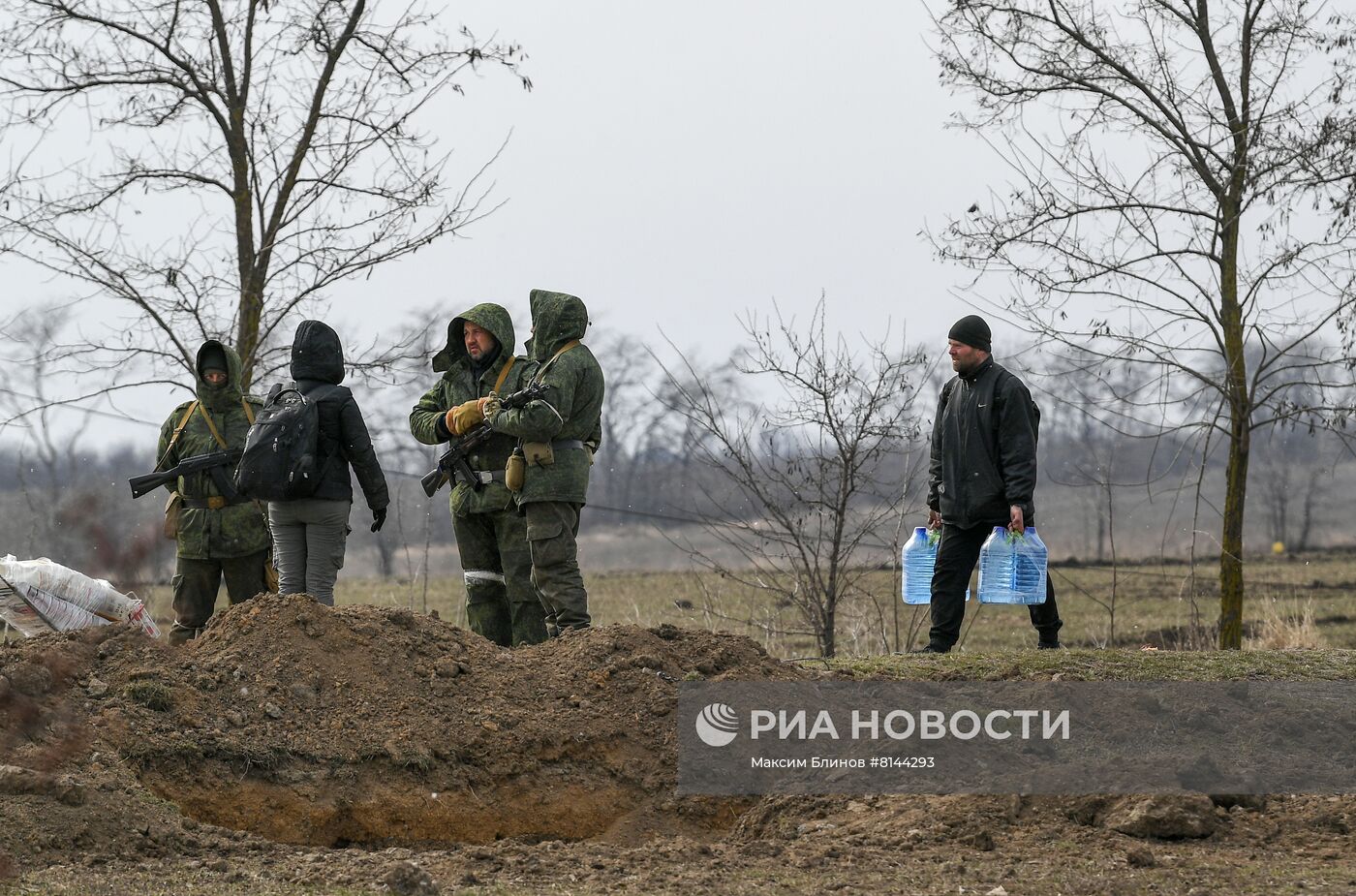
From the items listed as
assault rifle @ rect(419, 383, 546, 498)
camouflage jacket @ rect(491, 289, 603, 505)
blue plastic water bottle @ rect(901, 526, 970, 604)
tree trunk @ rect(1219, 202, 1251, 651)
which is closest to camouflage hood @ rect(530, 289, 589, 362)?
camouflage jacket @ rect(491, 289, 603, 505)

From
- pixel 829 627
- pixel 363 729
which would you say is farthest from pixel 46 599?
pixel 829 627

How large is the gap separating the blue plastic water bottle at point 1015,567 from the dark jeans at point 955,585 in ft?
0.24

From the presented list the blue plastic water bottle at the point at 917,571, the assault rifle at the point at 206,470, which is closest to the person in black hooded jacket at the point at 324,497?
the assault rifle at the point at 206,470

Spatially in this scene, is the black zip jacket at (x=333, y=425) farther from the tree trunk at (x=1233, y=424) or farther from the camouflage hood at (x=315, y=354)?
the tree trunk at (x=1233, y=424)

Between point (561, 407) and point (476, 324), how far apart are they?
81cm

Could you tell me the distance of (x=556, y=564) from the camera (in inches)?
275

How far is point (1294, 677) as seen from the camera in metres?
6.76

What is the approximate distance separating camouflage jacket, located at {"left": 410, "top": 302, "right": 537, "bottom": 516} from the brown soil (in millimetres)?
1053

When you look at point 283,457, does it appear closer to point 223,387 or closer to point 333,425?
point 333,425

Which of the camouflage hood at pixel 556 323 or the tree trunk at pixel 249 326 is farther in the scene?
the tree trunk at pixel 249 326

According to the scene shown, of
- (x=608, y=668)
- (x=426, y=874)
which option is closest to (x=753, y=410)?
(x=608, y=668)

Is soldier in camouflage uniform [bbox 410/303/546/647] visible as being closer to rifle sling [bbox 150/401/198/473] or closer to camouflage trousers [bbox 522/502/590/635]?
camouflage trousers [bbox 522/502/590/635]

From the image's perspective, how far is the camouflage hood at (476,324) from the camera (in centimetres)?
749

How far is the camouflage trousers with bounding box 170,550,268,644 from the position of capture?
778 centimetres
